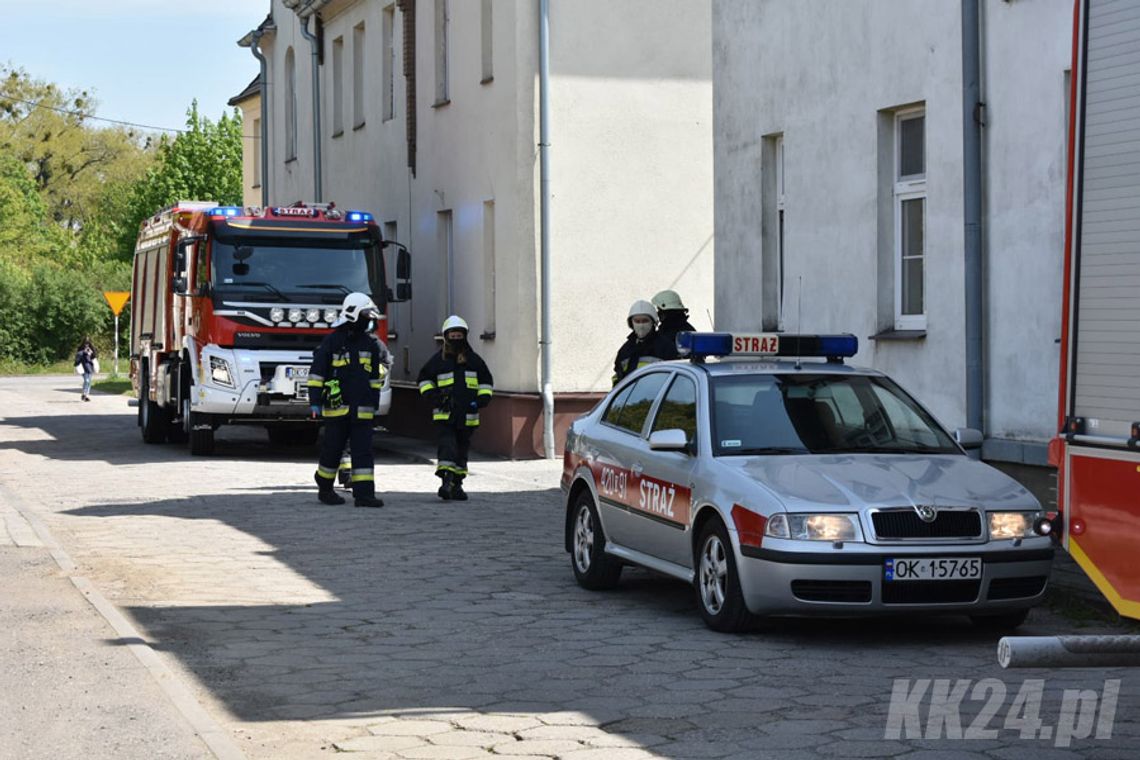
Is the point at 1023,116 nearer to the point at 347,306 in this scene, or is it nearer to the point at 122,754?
the point at 347,306

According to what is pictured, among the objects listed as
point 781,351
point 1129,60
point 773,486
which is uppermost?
point 1129,60

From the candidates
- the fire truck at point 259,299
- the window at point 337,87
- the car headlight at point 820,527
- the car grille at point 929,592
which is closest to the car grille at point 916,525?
the car headlight at point 820,527

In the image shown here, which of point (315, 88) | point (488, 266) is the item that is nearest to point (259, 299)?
point (488, 266)

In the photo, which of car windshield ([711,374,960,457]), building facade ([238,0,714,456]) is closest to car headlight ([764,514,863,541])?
car windshield ([711,374,960,457])

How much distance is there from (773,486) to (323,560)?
4.74 m

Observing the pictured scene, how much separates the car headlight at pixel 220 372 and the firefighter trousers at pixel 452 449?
5.67 meters

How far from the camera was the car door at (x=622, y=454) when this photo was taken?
36.6 feet

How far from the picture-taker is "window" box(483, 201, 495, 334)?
25781 mm

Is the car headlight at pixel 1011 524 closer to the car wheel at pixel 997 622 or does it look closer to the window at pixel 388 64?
the car wheel at pixel 997 622

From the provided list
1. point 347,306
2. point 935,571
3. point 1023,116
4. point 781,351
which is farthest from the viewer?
point 347,306

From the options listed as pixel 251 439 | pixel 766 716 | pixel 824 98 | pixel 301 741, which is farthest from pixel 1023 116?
pixel 251 439

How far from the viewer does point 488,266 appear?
84.8 ft

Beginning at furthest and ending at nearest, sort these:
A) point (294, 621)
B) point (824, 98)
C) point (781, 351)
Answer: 1. point (824, 98)
2. point (781, 351)
3. point (294, 621)

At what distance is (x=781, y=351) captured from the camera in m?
11.2
